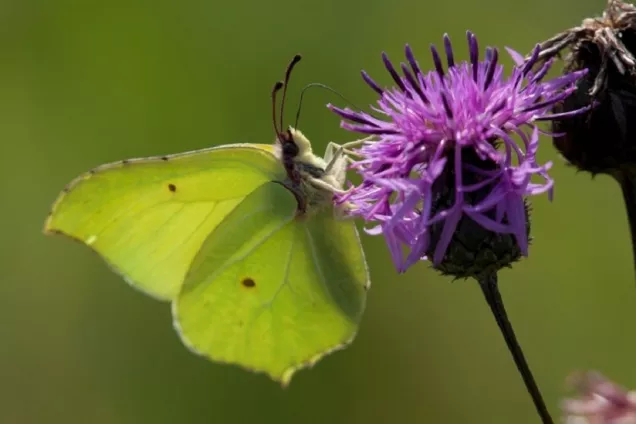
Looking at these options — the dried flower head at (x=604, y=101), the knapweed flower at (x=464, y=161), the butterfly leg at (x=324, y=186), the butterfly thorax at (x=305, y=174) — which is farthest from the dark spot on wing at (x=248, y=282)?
the dried flower head at (x=604, y=101)

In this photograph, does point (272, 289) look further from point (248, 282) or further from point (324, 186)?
point (324, 186)

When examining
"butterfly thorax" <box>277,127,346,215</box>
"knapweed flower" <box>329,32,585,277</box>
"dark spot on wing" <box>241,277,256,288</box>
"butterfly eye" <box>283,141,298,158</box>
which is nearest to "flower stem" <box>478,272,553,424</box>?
"knapweed flower" <box>329,32,585,277</box>

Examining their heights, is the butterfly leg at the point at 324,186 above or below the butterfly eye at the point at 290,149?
below

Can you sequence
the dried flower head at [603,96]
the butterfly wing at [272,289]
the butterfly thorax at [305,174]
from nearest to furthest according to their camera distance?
1. the dried flower head at [603,96]
2. the butterfly thorax at [305,174]
3. the butterfly wing at [272,289]

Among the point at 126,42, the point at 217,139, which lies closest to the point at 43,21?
the point at 126,42

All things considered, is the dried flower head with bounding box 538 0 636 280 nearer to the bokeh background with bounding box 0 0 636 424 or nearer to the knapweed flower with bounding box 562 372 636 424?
the knapweed flower with bounding box 562 372 636 424

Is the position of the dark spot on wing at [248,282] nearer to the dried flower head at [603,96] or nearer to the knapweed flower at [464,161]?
the knapweed flower at [464,161]
